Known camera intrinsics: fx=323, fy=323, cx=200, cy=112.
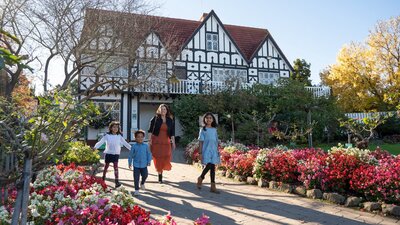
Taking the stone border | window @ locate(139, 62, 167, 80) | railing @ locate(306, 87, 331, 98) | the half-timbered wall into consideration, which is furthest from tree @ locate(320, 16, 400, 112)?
the stone border

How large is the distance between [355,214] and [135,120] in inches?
712

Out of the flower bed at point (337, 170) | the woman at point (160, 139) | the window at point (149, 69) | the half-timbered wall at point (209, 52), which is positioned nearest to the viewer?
the flower bed at point (337, 170)

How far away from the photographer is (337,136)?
2011 cm

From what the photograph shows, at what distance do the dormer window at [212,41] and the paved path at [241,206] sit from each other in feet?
56.4

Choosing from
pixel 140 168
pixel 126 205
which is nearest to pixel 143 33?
pixel 140 168

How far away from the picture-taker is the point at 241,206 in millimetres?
5418

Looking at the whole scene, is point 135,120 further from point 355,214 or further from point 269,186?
point 355,214

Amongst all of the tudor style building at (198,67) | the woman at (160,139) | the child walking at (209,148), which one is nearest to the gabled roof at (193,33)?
the tudor style building at (198,67)

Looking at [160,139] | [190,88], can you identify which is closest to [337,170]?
[160,139]

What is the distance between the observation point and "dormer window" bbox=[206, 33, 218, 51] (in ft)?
77.0

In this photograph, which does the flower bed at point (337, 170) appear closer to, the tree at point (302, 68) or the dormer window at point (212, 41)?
the dormer window at point (212, 41)

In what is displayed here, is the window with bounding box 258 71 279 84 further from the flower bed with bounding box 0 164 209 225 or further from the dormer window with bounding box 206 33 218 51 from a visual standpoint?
the flower bed with bounding box 0 164 209 225

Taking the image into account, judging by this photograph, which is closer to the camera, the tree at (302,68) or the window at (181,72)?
the window at (181,72)

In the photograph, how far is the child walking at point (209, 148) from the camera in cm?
652
